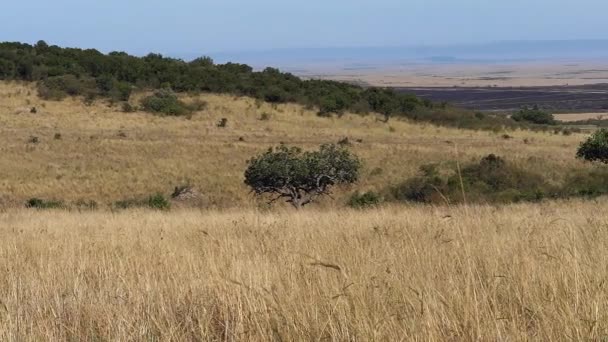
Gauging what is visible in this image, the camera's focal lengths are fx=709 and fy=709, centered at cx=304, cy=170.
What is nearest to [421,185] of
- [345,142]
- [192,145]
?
[345,142]

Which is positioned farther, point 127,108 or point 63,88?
point 63,88

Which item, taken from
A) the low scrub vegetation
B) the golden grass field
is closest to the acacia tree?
the low scrub vegetation

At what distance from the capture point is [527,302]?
3.32 m

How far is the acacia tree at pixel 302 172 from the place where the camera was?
70.9 feet

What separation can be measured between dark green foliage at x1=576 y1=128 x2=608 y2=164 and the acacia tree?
11.3 metres

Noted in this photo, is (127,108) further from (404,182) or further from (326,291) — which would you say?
(326,291)

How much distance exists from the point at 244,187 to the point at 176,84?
25.1m

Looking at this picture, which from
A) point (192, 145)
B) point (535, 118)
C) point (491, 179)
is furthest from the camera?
point (535, 118)

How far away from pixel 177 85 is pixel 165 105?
21.0 feet

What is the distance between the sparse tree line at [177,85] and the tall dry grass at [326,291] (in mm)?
40701

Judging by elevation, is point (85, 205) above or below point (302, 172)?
below

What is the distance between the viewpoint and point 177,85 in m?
51.4

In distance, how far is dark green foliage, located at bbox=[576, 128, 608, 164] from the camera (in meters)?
27.7

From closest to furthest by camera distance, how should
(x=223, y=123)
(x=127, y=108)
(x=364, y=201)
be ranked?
(x=364, y=201) → (x=223, y=123) → (x=127, y=108)
